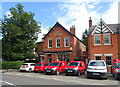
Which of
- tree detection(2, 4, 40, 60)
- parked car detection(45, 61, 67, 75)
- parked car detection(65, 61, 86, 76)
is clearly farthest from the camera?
tree detection(2, 4, 40, 60)

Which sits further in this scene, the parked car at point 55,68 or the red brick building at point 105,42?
the red brick building at point 105,42

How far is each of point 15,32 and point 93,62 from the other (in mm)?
22194

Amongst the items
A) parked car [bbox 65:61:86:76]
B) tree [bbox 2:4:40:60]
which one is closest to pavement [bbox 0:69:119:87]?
parked car [bbox 65:61:86:76]

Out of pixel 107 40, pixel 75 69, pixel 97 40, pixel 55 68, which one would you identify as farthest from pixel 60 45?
pixel 75 69

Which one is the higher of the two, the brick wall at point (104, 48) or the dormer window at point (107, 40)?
the dormer window at point (107, 40)

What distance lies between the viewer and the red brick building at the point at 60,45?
94.0 ft

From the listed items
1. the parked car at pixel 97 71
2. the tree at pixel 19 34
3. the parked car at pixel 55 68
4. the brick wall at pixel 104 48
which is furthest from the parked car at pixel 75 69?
the tree at pixel 19 34

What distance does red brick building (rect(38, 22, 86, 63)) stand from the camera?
2865 centimetres

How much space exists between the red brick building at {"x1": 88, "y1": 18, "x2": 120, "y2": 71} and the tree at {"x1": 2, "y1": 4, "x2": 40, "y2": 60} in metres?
16.2

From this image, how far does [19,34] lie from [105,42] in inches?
738

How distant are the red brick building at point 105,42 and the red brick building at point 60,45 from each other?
14.6 ft

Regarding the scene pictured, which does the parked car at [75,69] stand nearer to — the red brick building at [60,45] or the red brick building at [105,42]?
the red brick building at [105,42]

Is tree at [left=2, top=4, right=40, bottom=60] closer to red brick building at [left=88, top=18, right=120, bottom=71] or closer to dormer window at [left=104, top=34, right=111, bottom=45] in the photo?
red brick building at [left=88, top=18, right=120, bottom=71]

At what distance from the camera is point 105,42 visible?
24.5 m
